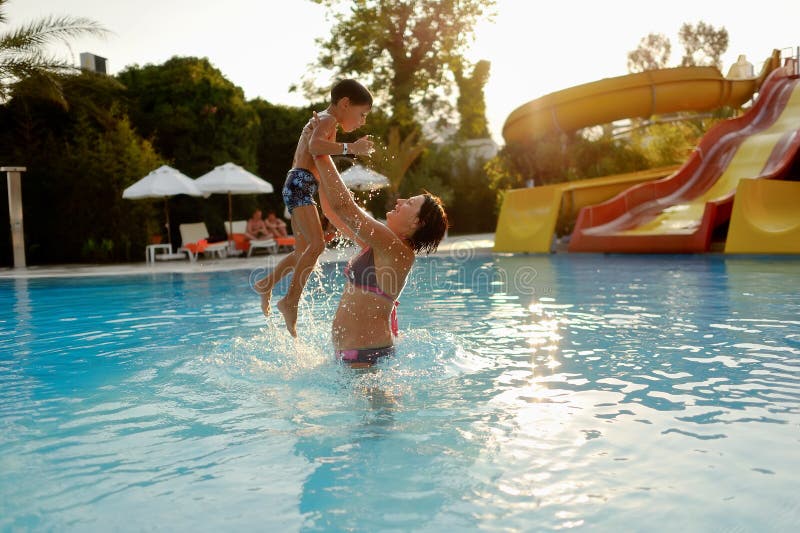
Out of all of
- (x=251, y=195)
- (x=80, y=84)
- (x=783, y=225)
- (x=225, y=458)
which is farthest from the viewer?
(x=251, y=195)

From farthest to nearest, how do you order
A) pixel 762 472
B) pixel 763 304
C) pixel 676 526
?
pixel 763 304, pixel 762 472, pixel 676 526

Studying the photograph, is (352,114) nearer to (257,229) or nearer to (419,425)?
(419,425)

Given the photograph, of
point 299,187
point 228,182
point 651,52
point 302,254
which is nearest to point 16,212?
point 228,182

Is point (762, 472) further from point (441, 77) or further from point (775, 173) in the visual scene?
point (441, 77)

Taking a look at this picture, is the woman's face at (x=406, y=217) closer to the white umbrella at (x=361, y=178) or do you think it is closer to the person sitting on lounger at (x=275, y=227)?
the person sitting on lounger at (x=275, y=227)

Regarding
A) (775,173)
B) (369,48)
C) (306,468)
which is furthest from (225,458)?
(369,48)

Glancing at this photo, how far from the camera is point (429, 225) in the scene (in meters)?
4.09

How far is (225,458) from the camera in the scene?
3.24 metres

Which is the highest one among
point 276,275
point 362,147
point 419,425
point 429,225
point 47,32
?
point 47,32

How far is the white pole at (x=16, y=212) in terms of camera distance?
54.1ft

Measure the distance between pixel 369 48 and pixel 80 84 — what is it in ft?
39.6

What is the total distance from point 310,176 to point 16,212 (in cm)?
1433

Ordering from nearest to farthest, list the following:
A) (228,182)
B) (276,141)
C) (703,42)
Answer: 1. (228,182)
2. (276,141)
3. (703,42)

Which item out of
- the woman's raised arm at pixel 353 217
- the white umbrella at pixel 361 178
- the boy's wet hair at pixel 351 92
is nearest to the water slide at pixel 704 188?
the white umbrella at pixel 361 178
